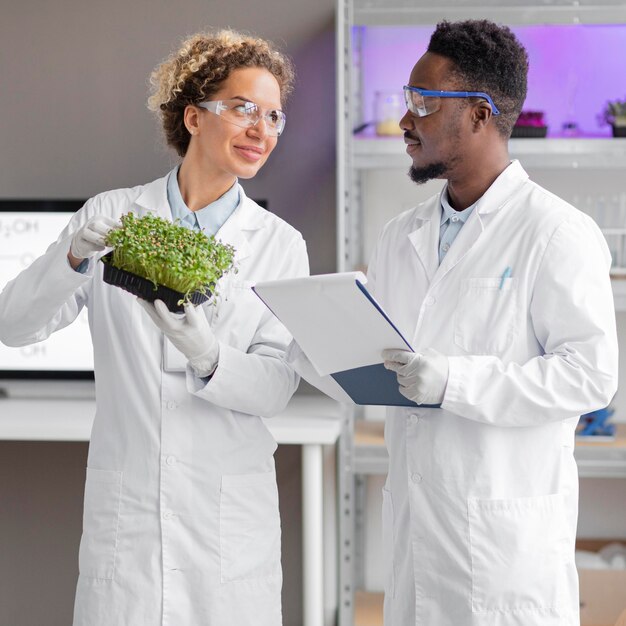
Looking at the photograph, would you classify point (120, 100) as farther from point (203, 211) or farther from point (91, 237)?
point (91, 237)

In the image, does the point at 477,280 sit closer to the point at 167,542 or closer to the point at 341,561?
the point at 167,542

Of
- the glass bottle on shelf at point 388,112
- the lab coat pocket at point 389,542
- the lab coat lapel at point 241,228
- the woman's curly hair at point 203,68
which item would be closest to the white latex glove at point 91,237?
the lab coat lapel at point 241,228

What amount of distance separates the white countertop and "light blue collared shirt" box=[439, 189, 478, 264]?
0.89m

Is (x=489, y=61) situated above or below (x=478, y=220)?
above

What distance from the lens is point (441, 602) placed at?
1438 mm

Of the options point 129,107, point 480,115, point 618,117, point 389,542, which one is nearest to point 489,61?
point 480,115

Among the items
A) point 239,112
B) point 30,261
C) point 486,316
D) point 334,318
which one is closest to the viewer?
point 334,318

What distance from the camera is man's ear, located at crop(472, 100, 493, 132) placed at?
5.02 feet

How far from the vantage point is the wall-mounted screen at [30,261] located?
283cm

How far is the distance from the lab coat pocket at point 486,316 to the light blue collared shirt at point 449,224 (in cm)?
12

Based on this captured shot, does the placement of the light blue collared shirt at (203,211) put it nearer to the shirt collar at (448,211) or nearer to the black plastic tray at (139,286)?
the black plastic tray at (139,286)

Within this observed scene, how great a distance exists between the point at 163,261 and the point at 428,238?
490 mm

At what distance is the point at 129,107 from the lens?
2943mm

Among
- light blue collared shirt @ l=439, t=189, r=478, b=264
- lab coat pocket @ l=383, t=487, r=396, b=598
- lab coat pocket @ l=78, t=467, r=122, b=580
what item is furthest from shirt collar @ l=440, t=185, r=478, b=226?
lab coat pocket @ l=78, t=467, r=122, b=580
